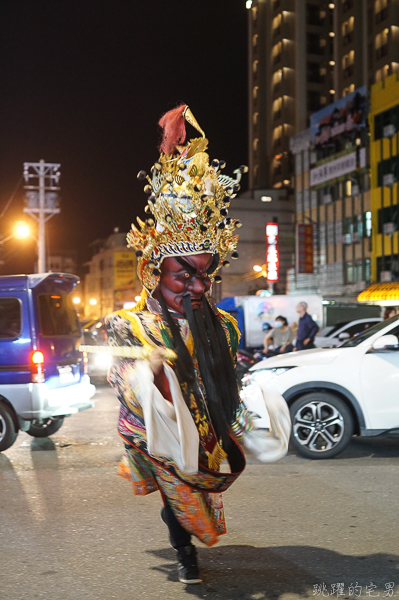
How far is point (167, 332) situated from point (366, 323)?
46.3 ft

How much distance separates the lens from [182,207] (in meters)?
3.81

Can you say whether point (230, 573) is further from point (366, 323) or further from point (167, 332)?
point (366, 323)

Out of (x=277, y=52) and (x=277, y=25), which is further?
(x=277, y=52)

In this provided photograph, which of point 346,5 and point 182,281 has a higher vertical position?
point 346,5

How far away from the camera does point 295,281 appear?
147 feet

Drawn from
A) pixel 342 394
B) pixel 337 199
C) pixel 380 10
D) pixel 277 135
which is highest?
pixel 380 10

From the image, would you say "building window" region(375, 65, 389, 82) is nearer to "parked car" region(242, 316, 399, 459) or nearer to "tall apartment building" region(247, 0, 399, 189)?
"tall apartment building" region(247, 0, 399, 189)

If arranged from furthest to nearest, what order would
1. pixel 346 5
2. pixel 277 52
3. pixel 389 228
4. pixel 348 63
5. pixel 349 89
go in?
pixel 277 52
pixel 349 89
pixel 348 63
pixel 346 5
pixel 389 228

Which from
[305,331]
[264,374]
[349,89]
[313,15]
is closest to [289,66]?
[313,15]

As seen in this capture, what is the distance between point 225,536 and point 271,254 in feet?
106

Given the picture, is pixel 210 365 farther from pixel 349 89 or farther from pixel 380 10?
pixel 349 89

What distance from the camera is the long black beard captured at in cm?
368

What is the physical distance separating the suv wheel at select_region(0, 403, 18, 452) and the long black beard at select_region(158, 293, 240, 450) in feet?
15.1

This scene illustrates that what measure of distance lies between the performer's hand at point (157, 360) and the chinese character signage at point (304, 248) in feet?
125
